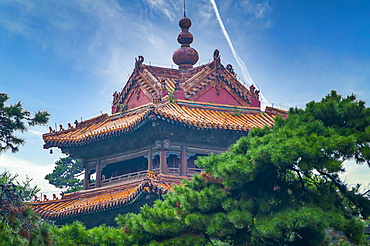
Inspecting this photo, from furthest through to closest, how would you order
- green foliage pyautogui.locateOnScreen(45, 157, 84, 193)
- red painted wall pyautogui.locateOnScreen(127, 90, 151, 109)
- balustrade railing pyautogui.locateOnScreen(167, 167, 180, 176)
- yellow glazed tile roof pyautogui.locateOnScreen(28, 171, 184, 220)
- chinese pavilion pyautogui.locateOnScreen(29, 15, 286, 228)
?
green foliage pyautogui.locateOnScreen(45, 157, 84, 193) < red painted wall pyautogui.locateOnScreen(127, 90, 151, 109) < balustrade railing pyautogui.locateOnScreen(167, 167, 180, 176) < chinese pavilion pyautogui.locateOnScreen(29, 15, 286, 228) < yellow glazed tile roof pyautogui.locateOnScreen(28, 171, 184, 220)

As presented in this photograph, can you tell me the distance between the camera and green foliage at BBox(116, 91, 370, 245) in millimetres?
9172

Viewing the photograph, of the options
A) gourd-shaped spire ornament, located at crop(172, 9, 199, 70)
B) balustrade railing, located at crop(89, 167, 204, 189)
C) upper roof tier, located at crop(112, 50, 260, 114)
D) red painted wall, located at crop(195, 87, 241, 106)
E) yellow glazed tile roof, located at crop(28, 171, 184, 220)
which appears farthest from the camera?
gourd-shaped spire ornament, located at crop(172, 9, 199, 70)

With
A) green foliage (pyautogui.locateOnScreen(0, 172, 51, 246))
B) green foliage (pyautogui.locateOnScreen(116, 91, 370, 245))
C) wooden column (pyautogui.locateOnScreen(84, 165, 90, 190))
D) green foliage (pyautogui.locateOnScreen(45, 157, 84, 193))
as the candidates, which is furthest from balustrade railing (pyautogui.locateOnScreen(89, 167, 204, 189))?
green foliage (pyautogui.locateOnScreen(45, 157, 84, 193))

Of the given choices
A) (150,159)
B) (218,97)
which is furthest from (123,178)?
(218,97)

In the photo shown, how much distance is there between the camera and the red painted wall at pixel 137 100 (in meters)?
17.8

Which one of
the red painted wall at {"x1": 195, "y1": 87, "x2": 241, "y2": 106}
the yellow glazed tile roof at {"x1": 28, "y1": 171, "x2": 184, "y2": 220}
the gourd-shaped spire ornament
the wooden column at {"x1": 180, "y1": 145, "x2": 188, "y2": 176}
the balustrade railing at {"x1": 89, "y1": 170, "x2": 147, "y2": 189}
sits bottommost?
the yellow glazed tile roof at {"x1": 28, "y1": 171, "x2": 184, "y2": 220}

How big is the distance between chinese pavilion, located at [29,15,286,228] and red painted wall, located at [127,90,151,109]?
0.13 feet

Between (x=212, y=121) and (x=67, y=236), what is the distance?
6.95m

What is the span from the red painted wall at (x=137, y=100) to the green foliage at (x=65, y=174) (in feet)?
50.1

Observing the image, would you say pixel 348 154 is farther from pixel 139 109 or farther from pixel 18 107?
pixel 139 109

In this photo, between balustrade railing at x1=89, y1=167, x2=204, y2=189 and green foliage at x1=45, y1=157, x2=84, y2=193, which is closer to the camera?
balustrade railing at x1=89, y1=167, x2=204, y2=189

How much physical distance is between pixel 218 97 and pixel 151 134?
3664 millimetres

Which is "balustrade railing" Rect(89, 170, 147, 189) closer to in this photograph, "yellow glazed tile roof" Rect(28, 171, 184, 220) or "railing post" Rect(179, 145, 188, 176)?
"yellow glazed tile roof" Rect(28, 171, 184, 220)

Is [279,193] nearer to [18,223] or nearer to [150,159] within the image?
[18,223]
